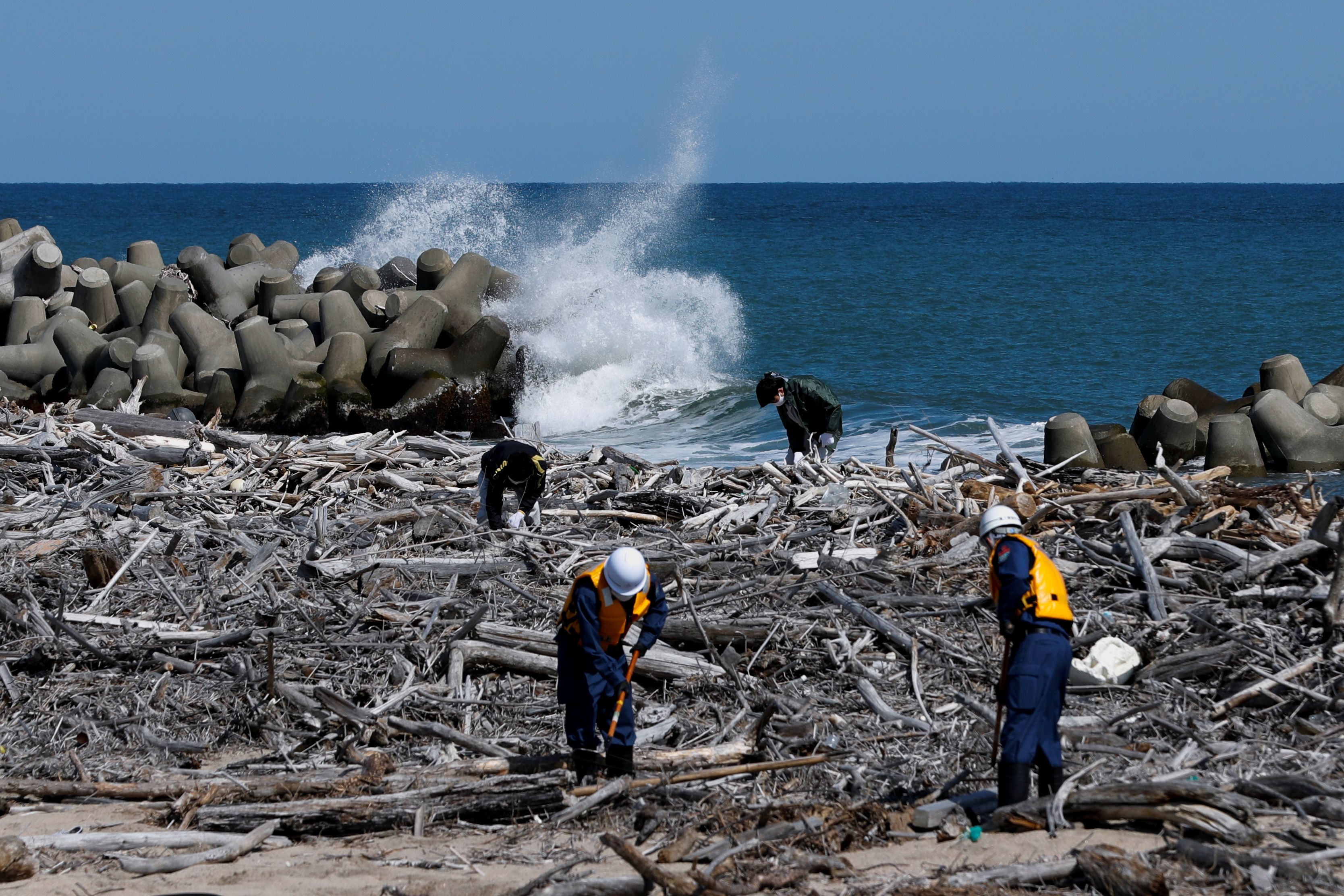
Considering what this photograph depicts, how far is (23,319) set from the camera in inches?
853

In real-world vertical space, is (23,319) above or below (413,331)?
above

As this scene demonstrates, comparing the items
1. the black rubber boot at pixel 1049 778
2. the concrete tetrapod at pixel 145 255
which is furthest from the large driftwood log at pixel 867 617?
the concrete tetrapod at pixel 145 255

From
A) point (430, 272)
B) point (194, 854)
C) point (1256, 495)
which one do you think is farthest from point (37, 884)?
point (430, 272)

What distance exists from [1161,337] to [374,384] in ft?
67.1


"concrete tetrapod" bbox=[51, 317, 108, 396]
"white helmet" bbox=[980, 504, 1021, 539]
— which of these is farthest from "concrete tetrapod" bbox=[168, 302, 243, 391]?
"white helmet" bbox=[980, 504, 1021, 539]

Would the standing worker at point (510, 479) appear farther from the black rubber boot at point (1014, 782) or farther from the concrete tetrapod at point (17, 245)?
the concrete tetrapod at point (17, 245)

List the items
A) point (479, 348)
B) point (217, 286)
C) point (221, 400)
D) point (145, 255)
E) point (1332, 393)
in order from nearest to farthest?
point (1332, 393) → point (221, 400) → point (479, 348) → point (217, 286) → point (145, 255)

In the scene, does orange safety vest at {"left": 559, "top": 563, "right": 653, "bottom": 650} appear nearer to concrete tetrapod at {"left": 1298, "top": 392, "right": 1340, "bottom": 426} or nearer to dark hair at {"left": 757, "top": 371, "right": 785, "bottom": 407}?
dark hair at {"left": 757, "top": 371, "right": 785, "bottom": 407}

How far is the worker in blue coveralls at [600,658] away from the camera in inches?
248

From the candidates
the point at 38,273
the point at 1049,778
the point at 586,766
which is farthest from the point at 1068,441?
the point at 38,273

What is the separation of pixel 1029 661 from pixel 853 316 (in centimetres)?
3114

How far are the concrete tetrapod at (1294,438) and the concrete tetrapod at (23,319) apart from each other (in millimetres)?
18987

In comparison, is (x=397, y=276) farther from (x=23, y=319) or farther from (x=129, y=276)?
(x=23, y=319)

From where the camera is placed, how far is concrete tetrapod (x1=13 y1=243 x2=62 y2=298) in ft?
75.6
